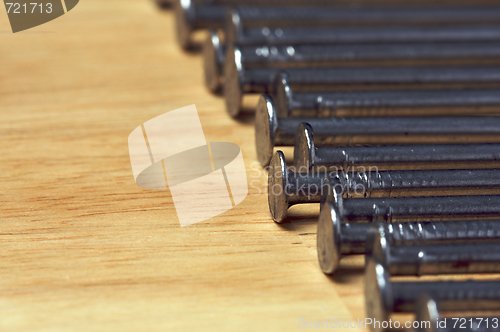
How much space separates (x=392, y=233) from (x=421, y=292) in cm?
10

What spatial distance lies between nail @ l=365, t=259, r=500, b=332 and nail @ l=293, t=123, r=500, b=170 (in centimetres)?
22

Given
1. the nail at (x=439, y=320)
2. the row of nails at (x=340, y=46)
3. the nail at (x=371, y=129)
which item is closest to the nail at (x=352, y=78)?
the row of nails at (x=340, y=46)

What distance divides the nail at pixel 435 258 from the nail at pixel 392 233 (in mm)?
27

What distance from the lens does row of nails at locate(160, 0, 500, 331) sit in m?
0.52

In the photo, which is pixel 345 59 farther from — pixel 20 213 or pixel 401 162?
pixel 20 213

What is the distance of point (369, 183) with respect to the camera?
24.8 inches

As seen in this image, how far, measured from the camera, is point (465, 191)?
0.64 metres

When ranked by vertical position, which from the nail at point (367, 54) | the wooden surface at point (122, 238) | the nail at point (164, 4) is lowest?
the wooden surface at point (122, 238)

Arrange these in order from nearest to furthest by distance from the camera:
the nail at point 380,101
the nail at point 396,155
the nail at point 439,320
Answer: the nail at point 439,320 → the nail at point 396,155 → the nail at point 380,101

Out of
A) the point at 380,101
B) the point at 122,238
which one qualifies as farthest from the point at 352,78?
the point at 122,238

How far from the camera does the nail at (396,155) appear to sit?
0.68m

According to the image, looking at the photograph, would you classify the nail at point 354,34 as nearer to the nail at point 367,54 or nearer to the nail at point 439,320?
the nail at point 367,54

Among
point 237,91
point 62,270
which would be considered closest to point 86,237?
point 62,270

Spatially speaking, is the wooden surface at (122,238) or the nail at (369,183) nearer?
the wooden surface at (122,238)
